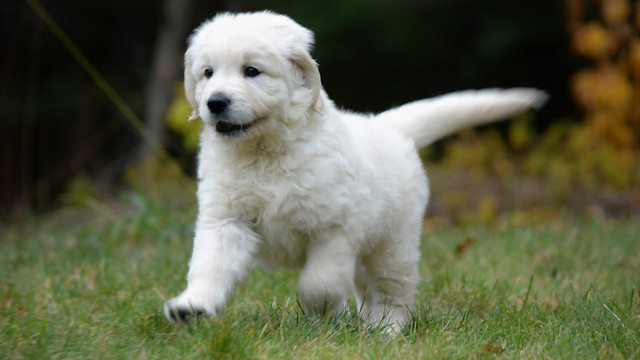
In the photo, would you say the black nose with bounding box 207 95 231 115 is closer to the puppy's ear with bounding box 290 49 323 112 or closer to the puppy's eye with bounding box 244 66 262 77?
the puppy's eye with bounding box 244 66 262 77

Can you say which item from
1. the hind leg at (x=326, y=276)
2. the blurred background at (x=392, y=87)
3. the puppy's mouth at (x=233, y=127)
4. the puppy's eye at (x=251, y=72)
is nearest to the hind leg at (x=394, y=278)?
the hind leg at (x=326, y=276)

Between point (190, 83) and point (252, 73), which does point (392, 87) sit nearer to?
point (190, 83)

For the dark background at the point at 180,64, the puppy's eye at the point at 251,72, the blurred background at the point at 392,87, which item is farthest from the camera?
the dark background at the point at 180,64

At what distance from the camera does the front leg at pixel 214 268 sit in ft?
10.9

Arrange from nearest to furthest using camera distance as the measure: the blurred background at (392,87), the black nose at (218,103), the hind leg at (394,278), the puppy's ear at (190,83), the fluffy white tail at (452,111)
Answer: the black nose at (218,103) < the puppy's ear at (190,83) < the hind leg at (394,278) < the fluffy white tail at (452,111) < the blurred background at (392,87)

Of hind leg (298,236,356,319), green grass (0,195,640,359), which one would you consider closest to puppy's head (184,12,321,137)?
hind leg (298,236,356,319)

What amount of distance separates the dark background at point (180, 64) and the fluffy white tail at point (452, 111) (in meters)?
5.66

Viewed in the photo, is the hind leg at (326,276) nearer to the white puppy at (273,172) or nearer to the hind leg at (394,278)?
the white puppy at (273,172)

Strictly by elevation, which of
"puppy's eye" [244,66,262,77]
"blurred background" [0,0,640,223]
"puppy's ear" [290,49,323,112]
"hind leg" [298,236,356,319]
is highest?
"puppy's eye" [244,66,262,77]

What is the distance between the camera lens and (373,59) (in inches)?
455

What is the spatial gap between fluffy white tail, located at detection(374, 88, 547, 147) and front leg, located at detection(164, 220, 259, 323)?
1.18 m

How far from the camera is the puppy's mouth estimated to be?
3629 millimetres

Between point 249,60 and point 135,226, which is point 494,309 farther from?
point 135,226

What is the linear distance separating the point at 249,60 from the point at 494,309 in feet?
A: 4.81
